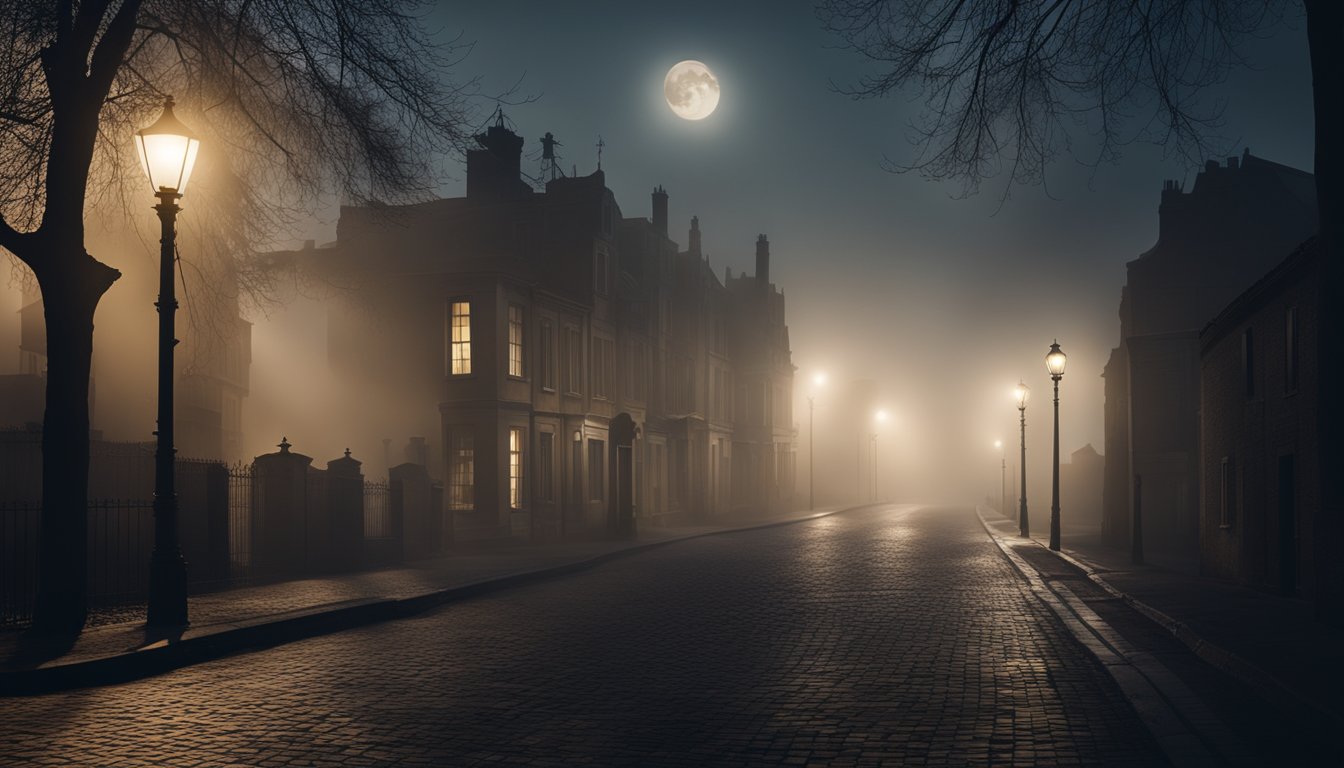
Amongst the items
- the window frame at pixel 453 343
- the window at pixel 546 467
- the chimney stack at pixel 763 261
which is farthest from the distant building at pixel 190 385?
the chimney stack at pixel 763 261

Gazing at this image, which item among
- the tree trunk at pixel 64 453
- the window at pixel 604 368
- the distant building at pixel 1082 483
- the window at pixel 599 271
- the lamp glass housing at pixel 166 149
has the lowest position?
the distant building at pixel 1082 483

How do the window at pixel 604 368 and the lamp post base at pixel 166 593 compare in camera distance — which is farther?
the window at pixel 604 368

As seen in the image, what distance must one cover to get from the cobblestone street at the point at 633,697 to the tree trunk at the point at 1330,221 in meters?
3.14

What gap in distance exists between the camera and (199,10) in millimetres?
13641

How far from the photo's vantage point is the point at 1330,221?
11328mm

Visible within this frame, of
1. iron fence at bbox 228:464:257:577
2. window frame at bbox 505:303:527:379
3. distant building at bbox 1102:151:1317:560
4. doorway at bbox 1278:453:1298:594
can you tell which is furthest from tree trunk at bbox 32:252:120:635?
distant building at bbox 1102:151:1317:560

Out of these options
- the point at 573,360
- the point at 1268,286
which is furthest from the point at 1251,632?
the point at 573,360

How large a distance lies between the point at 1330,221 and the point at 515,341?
24514 millimetres

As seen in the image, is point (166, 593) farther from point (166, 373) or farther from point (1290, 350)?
point (1290, 350)

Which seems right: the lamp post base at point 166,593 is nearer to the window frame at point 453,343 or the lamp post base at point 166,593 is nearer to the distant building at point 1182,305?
the window frame at point 453,343

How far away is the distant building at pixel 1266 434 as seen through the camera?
16.5 metres

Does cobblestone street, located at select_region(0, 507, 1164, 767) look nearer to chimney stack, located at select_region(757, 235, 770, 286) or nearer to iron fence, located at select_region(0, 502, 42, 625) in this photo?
iron fence, located at select_region(0, 502, 42, 625)

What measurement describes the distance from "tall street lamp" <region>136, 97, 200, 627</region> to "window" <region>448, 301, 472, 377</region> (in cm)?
1958

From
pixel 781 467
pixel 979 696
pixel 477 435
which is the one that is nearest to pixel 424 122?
pixel 979 696
